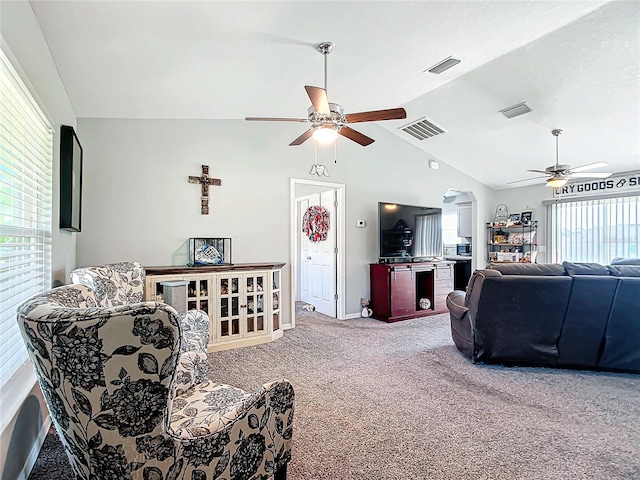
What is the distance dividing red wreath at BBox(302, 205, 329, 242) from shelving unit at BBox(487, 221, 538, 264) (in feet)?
12.7

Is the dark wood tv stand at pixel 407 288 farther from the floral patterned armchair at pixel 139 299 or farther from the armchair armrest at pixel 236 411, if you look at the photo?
the armchair armrest at pixel 236 411

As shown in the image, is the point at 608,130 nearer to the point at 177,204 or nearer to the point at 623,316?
the point at 623,316

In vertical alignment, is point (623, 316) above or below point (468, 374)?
above

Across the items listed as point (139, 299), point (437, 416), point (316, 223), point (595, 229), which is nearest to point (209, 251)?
point (139, 299)

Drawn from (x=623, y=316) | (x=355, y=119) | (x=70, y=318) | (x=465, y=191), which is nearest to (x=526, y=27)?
(x=355, y=119)

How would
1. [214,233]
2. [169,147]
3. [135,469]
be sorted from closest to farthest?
[135,469], [169,147], [214,233]

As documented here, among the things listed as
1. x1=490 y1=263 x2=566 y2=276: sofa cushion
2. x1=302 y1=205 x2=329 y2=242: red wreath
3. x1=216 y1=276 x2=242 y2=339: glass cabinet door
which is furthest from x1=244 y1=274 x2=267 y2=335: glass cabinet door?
x1=490 y1=263 x2=566 y2=276: sofa cushion

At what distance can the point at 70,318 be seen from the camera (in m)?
0.96

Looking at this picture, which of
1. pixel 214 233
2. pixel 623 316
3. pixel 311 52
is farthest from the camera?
pixel 214 233

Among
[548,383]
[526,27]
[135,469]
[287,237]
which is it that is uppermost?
[526,27]

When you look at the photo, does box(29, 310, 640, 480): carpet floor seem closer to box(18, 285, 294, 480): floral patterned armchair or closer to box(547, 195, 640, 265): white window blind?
box(18, 285, 294, 480): floral patterned armchair

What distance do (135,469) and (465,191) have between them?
7.00 meters

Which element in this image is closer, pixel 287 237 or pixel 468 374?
pixel 468 374

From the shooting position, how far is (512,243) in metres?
6.97
